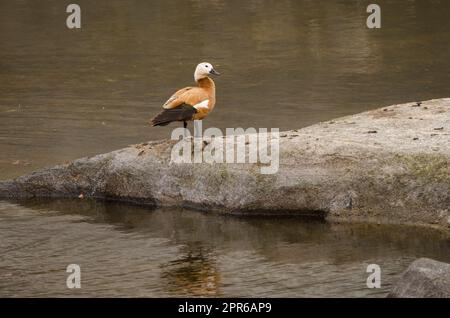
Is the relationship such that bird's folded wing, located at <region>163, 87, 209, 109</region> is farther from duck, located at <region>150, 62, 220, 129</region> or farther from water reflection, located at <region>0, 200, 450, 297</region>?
water reflection, located at <region>0, 200, 450, 297</region>

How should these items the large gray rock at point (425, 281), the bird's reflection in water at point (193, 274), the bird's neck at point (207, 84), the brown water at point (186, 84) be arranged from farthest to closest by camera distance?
the bird's neck at point (207, 84) < the brown water at point (186, 84) < the bird's reflection in water at point (193, 274) < the large gray rock at point (425, 281)

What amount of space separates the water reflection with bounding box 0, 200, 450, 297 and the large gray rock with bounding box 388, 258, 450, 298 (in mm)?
478

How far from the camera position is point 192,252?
9.58 meters

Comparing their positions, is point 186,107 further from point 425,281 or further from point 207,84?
point 425,281

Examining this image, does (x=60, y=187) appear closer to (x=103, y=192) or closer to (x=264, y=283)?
(x=103, y=192)

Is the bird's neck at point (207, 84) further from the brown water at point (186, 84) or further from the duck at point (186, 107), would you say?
the brown water at point (186, 84)

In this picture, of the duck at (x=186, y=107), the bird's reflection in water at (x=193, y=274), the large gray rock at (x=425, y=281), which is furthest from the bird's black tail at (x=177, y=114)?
the large gray rock at (x=425, y=281)

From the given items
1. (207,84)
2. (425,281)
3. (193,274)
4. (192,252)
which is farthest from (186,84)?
(425,281)

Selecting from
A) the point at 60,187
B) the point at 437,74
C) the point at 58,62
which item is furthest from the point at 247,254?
the point at 58,62

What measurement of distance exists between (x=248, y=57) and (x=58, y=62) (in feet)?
10.5

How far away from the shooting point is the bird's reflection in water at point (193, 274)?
28.1 ft

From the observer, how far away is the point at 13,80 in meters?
17.6

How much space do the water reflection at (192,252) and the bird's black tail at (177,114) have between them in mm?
868

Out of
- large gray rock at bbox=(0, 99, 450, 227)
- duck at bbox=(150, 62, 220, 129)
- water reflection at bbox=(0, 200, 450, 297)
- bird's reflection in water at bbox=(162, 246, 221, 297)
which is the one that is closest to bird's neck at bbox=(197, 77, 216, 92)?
duck at bbox=(150, 62, 220, 129)
